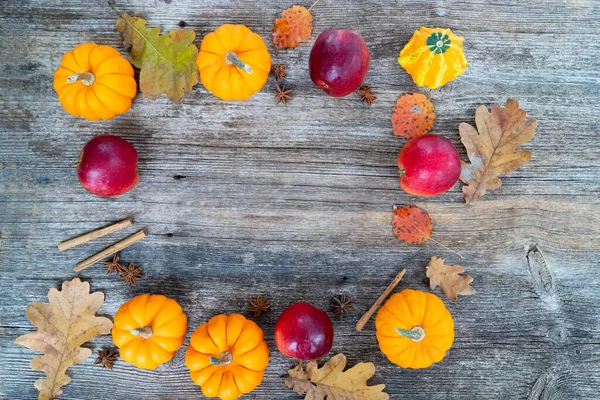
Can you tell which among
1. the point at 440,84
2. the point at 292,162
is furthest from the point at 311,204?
the point at 440,84

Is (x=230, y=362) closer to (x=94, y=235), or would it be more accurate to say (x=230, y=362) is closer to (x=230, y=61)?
(x=94, y=235)

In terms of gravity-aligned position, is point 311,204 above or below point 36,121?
below

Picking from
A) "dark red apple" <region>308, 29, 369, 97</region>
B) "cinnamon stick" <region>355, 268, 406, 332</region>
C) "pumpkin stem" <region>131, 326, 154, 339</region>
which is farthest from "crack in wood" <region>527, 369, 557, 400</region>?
"pumpkin stem" <region>131, 326, 154, 339</region>

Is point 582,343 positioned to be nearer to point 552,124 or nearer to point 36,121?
point 552,124

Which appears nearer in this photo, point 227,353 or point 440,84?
point 227,353

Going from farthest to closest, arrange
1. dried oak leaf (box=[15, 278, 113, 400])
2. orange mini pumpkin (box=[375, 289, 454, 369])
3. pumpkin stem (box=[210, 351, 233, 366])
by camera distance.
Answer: dried oak leaf (box=[15, 278, 113, 400]), orange mini pumpkin (box=[375, 289, 454, 369]), pumpkin stem (box=[210, 351, 233, 366])

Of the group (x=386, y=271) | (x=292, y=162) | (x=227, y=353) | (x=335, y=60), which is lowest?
(x=227, y=353)

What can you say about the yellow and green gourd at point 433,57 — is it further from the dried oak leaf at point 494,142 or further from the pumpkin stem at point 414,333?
the pumpkin stem at point 414,333

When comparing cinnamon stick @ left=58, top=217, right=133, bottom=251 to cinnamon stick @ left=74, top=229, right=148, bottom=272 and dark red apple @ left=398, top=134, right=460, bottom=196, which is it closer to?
cinnamon stick @ left=74, top=229, right=148, bottom=272
